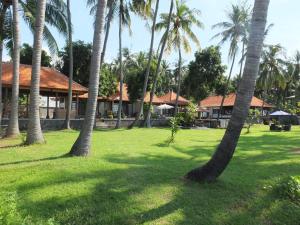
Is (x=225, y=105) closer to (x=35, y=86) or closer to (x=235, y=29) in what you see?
(x=235, y=29)

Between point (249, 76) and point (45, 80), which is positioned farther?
point (45, 80)

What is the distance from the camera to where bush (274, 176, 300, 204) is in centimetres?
772

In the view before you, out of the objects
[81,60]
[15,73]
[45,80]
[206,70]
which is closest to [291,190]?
[15,73]

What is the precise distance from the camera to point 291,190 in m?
7.80

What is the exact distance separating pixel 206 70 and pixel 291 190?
35577 mm

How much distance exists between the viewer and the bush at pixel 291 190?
25.3 ft

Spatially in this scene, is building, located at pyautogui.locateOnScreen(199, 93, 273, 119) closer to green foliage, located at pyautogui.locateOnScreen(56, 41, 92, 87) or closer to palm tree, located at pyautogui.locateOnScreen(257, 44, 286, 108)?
palm tree, located at pyautogui.locateOnScreen(257, 44, 286, 108)

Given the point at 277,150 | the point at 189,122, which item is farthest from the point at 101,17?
the point at 189,122

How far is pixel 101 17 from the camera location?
10.9 m

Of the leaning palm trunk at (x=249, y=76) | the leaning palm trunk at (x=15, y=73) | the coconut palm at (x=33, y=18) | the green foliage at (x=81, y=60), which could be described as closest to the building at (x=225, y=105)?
the green foliage at (x=81, y=60)

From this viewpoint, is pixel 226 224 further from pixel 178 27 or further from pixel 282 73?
pixel 282 73

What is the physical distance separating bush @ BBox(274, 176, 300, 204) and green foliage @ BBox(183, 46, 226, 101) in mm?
34946

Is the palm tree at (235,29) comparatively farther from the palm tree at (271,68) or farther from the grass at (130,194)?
the grass at (130,194)

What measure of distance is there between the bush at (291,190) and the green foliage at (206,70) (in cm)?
3495
